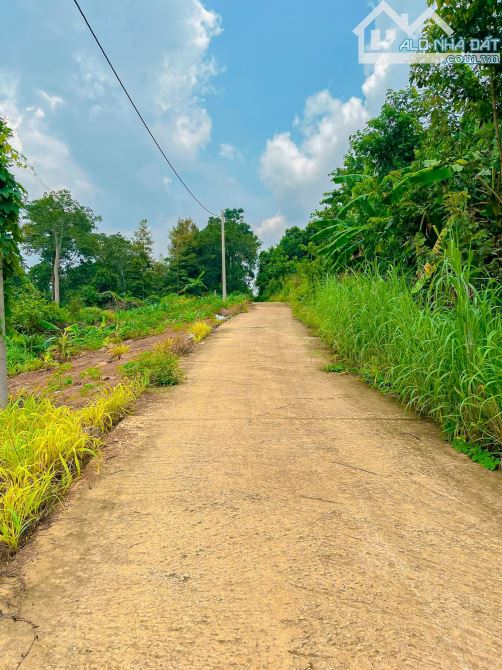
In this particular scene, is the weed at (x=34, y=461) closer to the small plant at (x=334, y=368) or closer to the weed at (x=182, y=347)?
the small plant at (x=334, y=368)

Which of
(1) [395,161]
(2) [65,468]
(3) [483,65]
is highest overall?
(1) [395,161]

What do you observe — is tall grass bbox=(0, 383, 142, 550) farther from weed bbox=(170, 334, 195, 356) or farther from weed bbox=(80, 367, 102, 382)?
weed bbox=(170, 334, 195, 356)

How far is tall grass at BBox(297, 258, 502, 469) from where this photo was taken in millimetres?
2639

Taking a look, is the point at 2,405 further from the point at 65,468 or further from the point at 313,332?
the point at 313,332

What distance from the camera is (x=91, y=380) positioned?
5.20 metres

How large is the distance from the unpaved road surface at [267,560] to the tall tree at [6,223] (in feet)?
5.23

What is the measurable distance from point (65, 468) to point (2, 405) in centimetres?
164

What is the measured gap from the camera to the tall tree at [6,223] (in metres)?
3.17

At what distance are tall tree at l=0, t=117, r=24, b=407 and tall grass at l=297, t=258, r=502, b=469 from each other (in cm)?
364

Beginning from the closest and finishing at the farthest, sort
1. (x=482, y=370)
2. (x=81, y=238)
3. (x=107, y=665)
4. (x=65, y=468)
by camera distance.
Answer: (x=107, y=665), (x=65, y=468), (x=482, y=370), (x=81, y=238)

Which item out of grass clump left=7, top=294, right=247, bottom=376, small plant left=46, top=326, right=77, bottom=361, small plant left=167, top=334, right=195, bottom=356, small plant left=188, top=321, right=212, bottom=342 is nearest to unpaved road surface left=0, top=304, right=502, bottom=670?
small plant left=167, top=334, right=195, bottom=356

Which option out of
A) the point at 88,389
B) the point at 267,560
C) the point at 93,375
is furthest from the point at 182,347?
the point at 267,560

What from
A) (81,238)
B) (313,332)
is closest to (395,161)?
(313,332)

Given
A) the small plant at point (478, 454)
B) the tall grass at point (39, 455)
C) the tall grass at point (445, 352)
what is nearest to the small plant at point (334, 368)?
the tall grass at point (445, 352)
